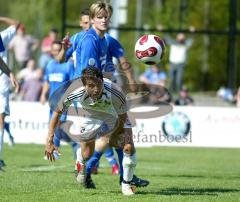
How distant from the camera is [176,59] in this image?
2495 cm

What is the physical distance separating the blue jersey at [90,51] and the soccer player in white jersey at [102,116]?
280 mm

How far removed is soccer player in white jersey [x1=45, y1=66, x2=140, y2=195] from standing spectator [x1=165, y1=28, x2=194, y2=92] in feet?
49.5

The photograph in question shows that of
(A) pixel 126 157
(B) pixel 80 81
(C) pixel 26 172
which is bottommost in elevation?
(C) pixel 26 172

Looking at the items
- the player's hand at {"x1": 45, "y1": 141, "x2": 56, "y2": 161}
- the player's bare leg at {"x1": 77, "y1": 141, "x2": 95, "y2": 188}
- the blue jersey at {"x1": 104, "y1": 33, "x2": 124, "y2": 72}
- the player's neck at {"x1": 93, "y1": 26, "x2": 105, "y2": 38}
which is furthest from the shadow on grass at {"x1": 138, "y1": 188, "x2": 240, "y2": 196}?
the player's neck at {"x1": 93, "y1": 26, "x2": 105, "y2": 38}

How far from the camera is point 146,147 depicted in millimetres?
19547

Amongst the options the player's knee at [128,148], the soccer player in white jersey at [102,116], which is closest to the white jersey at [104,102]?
the soccer player in white jersey at [102,116]

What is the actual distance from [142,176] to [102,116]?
8.56 ft

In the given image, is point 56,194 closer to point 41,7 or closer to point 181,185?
point 181,185

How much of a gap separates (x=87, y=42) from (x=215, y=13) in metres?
29.2

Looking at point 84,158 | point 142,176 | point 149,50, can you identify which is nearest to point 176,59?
point 142,176

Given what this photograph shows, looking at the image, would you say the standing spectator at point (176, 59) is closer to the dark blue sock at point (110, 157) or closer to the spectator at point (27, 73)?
the spectator at point (27, 73)

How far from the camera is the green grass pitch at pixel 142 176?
9227mm

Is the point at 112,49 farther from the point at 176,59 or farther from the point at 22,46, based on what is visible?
the point at 176,59

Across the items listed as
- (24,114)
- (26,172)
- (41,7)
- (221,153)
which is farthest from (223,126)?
(41,7)
